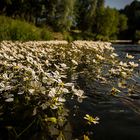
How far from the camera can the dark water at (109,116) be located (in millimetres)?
5816

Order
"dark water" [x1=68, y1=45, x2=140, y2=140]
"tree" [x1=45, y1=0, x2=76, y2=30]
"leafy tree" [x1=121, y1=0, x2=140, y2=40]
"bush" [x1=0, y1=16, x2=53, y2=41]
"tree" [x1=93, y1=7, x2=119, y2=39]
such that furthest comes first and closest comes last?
1. "leafy tree" [x1=121, y1=0, x2=140, y2=40]
2. "tree" [x1=93, y1=7, x2=119, y2=39]
3. "tree" [x1=45, y1=0, x2=76, y2=30]
4. "bush" [x1=0, y1=16, x2=53, y2=41]
5. "dark water" [x1=68, y1=45, x2=140, y2=140]

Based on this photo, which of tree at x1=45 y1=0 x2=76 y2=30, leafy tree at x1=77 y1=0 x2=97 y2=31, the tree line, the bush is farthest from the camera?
leafy tree at x1=77 y1=0 x2=97 y2=31

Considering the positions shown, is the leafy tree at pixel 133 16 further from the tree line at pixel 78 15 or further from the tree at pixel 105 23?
the tree at pixel 105 23

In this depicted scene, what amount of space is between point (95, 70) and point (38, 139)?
26.6 ft

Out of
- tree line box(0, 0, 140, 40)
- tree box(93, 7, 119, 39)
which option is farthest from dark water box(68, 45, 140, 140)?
tree box(93, 7, 119, 39)

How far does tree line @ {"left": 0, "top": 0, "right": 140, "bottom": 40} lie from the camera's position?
2034 inches

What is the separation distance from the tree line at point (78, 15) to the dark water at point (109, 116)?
3956cm

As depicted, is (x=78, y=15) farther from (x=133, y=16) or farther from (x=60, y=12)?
(x=133, y=16)

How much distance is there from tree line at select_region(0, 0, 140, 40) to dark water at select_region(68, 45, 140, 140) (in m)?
39.6

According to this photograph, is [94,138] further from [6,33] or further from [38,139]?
[6,33]

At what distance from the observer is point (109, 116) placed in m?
6.88

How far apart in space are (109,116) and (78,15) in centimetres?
7590

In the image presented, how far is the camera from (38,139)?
4570 millimetres

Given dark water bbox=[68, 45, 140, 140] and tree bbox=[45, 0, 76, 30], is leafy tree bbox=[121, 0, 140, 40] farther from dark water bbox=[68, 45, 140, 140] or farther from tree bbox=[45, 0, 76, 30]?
dark water bbox=[68, 45, 140, 140]
